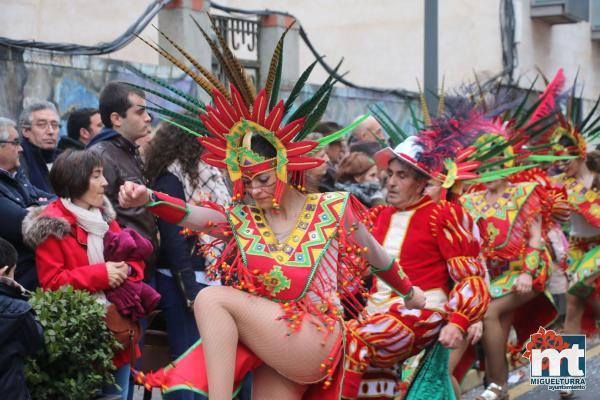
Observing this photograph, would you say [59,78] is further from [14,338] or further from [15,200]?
[14,338]

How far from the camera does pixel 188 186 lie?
22.1 ft

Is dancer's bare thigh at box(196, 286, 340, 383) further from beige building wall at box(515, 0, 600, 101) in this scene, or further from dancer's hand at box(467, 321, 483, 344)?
beige building wall at box(515, 0, 600, 101)

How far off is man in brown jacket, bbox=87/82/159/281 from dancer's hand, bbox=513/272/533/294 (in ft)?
10.1

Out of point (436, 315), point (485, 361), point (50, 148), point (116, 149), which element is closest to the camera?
point (436, 315)

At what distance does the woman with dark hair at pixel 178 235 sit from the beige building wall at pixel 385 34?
392 inches

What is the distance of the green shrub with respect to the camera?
5.37 metres

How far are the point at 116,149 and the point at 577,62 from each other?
14136 mm

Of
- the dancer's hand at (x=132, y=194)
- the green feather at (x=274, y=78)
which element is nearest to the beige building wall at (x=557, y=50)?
the green feather at (x=274, y=78)

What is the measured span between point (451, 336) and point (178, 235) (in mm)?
1756

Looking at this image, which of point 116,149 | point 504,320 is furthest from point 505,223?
point 116,149

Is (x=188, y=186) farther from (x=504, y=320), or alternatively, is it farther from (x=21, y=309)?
(x=504, y=320)

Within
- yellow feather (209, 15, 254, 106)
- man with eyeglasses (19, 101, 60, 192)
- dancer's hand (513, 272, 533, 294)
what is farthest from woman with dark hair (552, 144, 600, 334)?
yellow feather (209, 15, 254, 106)
